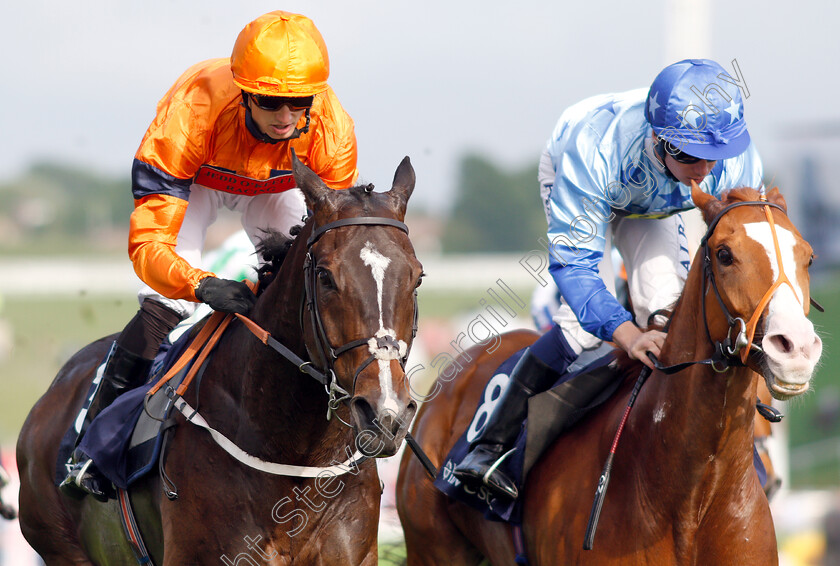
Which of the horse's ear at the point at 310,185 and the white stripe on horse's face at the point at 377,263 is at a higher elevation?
the horse's ear at the point at 310,185

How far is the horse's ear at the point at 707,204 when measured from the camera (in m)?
3.07

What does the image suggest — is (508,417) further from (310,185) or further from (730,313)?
(310,185)

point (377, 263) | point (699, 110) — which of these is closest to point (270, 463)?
point (377, 263)

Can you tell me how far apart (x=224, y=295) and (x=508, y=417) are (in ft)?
4.25

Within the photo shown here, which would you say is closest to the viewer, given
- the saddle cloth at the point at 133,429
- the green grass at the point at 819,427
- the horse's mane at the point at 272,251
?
the horse's mane at the point at 272,251

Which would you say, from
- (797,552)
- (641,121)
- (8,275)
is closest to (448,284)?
(8,275)

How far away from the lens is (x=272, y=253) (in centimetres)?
335

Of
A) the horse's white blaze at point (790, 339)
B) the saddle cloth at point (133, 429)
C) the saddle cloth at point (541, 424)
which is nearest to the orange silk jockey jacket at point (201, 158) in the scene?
the saddle cloth at point (133, 429)

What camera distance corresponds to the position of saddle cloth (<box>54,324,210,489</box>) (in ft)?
11.4

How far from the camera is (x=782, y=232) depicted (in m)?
2.87

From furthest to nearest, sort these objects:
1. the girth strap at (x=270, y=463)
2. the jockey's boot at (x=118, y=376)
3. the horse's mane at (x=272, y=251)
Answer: the jockey's boot at (x=118, y=376) < the horse's mane at (x=272, y=251) < the girth strap at (x=270, y=463)

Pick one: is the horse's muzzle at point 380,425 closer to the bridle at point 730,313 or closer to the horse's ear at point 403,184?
the horse's ear at point 403,184

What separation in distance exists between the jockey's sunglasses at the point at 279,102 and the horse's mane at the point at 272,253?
41 centimetres

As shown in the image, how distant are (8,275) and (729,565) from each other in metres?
33.3
